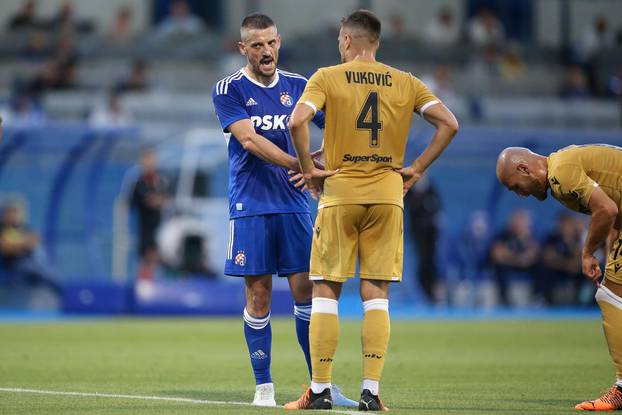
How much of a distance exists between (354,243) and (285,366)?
3998 mm

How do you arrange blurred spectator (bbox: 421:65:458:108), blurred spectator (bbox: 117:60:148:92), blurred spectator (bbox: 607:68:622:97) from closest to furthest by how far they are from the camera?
blurred spectator (bbox: 117:60:148:92) < blurred spectator (bbox: 421:65:458:108) < blurred spectator (bbox: 607:68:622:97)

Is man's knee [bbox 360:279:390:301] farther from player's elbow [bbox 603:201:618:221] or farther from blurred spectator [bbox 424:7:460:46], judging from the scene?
blurred spectator [bbox 424:7:460:46]

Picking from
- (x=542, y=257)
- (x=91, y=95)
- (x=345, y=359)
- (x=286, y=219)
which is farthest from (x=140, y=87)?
(x=286, y=219)

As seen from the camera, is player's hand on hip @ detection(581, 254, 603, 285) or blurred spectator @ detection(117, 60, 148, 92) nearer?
player's hand on hip @ detection(581, 254, 603, 285)

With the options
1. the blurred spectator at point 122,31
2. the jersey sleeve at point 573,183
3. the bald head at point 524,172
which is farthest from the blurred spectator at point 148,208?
the jersey sleeve at point 573,183

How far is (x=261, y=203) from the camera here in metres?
8.52

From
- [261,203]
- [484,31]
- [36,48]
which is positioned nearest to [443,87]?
[484,31]

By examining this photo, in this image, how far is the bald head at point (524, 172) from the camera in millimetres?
7930

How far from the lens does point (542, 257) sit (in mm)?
22344

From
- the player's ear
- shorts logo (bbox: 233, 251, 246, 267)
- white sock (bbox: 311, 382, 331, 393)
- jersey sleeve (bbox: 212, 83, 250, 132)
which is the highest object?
jersey sleeve (bbox: 212, 83, 250, 132)

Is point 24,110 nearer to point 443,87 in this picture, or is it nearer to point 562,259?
point 443,87

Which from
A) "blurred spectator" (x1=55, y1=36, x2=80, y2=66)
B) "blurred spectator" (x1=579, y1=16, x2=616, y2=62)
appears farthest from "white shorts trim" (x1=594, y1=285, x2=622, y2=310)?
"blurred spectator" (x1=579, y1=16, x2=616, y2=62)

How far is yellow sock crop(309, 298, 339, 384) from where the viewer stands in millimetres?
7750

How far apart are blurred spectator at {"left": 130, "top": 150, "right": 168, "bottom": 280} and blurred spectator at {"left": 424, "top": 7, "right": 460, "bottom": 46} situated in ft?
37.0
